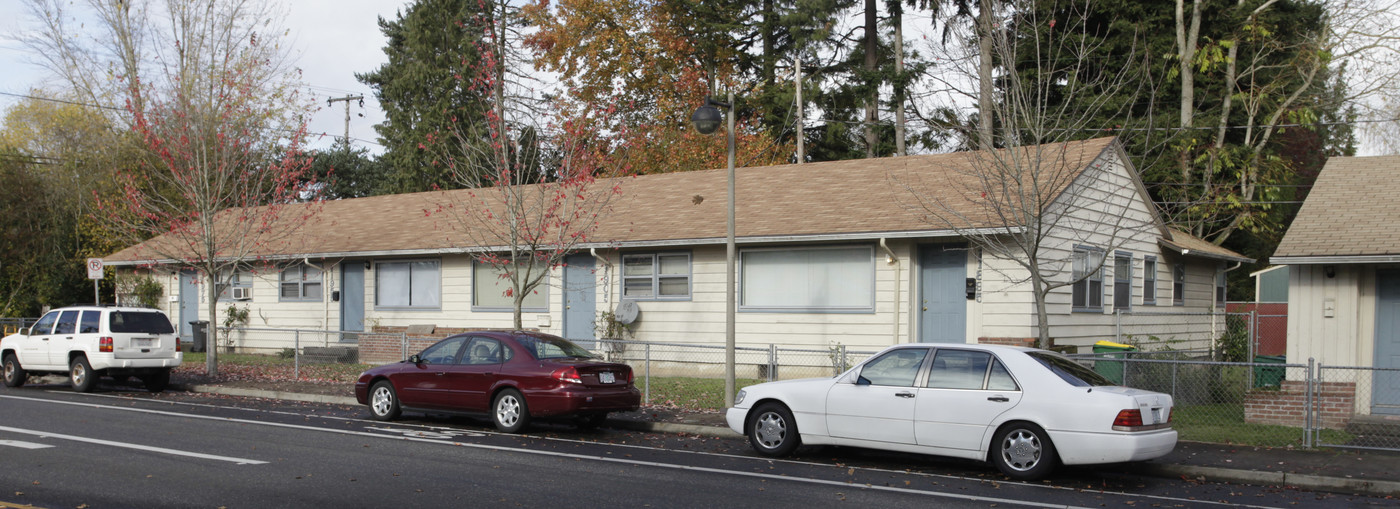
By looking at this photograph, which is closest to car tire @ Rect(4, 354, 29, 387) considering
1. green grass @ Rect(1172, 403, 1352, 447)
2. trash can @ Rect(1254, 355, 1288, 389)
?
green grass @ Rect(1172, 403, 1352, 447)

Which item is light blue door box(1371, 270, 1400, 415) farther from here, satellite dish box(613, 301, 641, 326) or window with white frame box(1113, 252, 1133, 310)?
satellite dish box(613, 301, 641, 326)

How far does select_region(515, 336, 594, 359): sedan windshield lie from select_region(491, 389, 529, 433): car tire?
60cm

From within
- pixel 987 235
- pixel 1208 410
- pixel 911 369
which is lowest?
pixel 1208 410

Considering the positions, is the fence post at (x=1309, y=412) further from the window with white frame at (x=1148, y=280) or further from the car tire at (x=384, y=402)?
the car tire at (x=384, y=402)

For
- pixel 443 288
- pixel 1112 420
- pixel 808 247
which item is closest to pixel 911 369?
pixel 1112 420

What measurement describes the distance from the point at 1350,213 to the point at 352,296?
20.9 m

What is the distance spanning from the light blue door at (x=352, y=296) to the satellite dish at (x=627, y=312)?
786 centimetres

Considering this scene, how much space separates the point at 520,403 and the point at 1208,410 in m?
10.1

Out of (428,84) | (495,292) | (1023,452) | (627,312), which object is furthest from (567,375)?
(428,84)

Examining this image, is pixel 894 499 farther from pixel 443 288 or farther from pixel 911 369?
pixel 443 288

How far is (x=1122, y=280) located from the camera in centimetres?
2097

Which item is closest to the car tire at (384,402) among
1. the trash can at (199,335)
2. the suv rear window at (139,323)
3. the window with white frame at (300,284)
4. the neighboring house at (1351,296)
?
the suv rear window at (139,323)

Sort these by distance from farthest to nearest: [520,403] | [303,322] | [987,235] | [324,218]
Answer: [324,218], [303,322], [987,235], [520,403]

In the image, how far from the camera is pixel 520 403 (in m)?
14.0
